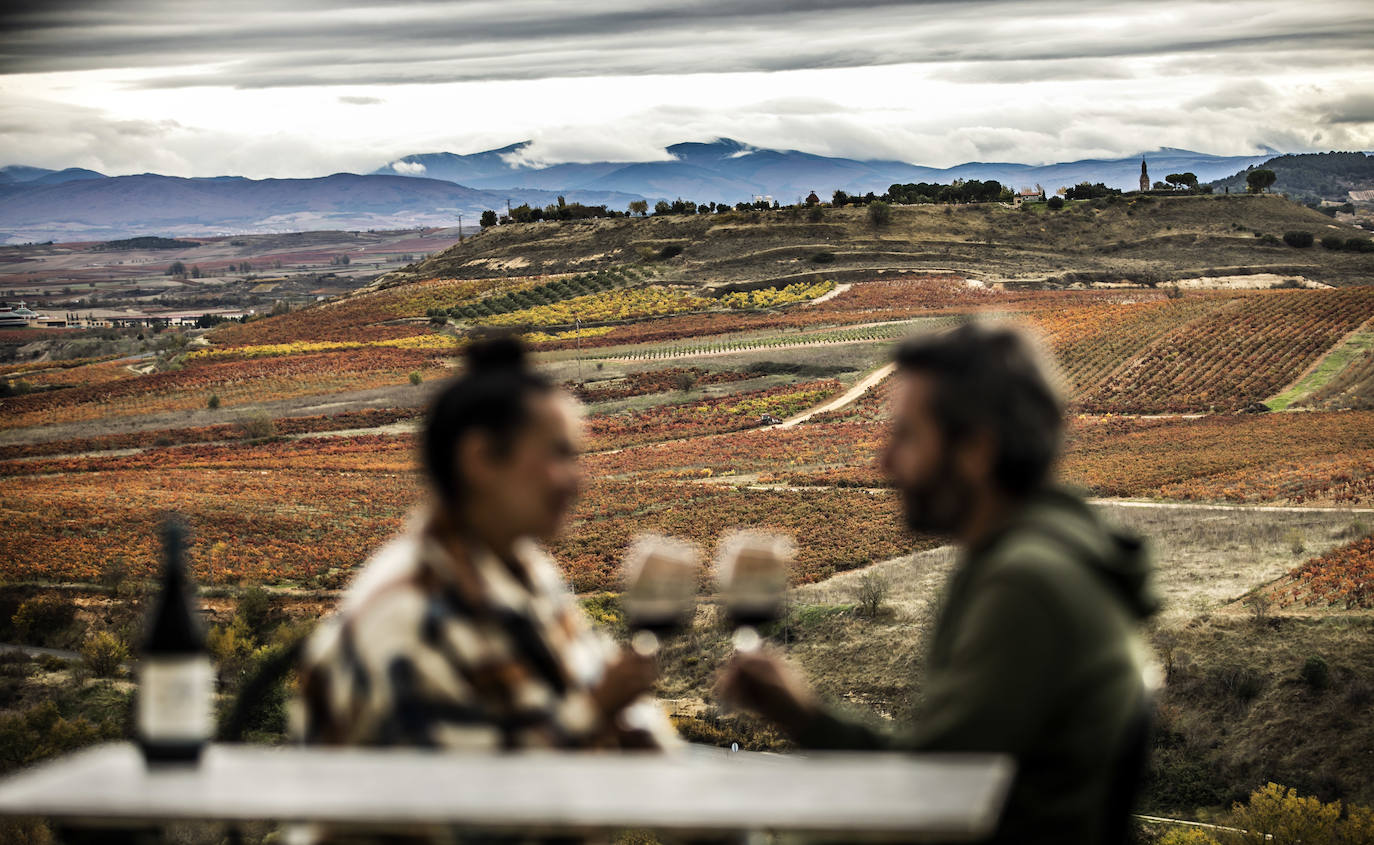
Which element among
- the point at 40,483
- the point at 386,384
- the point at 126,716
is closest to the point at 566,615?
the point at 126,716

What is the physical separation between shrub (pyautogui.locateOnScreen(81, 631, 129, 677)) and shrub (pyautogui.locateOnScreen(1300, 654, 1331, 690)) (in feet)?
62.8

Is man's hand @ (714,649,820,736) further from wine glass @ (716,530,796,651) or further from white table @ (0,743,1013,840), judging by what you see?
white table @ (0,743,1013,840)

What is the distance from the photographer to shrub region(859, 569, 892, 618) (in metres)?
20.9

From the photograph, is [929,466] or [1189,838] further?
[1189,838]

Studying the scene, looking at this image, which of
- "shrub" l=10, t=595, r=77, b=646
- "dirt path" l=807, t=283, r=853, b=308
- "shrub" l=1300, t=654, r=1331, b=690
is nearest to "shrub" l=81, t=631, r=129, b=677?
"shrub" l=10, t=595, r=77, b=646

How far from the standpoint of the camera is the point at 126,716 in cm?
1823

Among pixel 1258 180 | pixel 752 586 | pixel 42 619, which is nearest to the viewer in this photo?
pixel 752 586

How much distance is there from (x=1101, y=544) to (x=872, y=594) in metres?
19.6

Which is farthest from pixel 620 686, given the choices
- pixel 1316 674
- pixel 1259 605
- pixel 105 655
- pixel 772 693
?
pixel 105 655

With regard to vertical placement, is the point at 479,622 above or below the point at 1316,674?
above

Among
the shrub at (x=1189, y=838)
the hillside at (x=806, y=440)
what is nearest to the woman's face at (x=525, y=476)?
the hillside at (x=806, y=440)

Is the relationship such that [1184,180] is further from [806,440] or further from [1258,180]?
[806,440]

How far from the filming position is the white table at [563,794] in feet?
5.24

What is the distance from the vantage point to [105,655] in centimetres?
2038
